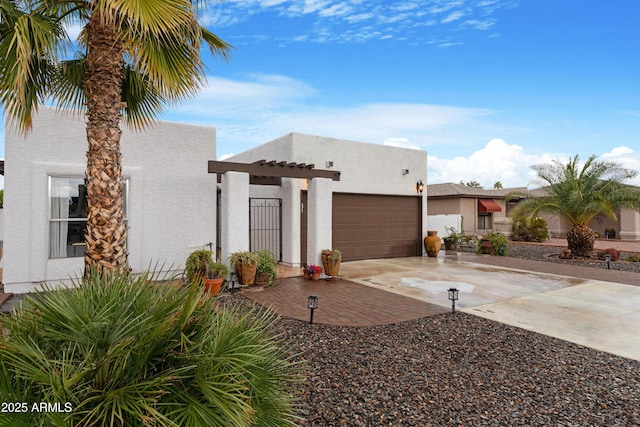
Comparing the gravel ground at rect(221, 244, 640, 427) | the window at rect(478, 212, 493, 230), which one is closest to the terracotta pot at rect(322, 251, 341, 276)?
the gravel ground at rect(221, 244, 640, 427)

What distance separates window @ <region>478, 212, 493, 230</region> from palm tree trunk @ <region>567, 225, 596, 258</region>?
11.0 meters

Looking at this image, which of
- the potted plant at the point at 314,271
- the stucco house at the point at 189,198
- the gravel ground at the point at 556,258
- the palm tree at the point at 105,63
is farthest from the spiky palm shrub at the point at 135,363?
the gravel ground at the point at 556,258

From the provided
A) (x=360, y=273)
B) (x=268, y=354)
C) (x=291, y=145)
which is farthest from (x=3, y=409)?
(x=291, y=145)

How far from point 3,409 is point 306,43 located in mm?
15133

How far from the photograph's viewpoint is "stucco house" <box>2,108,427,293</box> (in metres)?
8.57

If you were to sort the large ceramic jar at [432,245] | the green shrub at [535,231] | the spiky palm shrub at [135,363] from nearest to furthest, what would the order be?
the spiky palm shrub at [135,363], the large ceramic jar at [432,245], the green shrub at [535,231]

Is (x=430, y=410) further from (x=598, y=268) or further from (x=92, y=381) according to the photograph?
(x=598, y=268)

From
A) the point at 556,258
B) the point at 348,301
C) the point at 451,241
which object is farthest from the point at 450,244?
the point at 348,301

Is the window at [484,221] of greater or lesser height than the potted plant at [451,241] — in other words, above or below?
above

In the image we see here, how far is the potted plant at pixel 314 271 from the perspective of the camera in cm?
1047

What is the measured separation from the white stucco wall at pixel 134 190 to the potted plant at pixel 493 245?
42.2ft

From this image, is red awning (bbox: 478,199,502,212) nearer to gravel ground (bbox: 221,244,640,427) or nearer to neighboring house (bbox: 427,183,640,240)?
neighboring house (bbox: 427,183,640,240)

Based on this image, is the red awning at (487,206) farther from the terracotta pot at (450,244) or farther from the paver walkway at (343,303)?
the paver walkway at (343,303)

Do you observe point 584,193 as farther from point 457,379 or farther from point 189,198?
point 189,198
